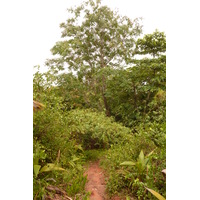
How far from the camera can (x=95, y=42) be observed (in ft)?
23.7

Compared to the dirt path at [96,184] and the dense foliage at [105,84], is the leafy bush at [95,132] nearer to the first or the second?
the dense foliage at [105,84]

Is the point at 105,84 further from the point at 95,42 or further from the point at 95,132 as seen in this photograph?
the point at 95,132

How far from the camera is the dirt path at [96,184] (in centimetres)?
262

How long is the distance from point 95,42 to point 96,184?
566cm

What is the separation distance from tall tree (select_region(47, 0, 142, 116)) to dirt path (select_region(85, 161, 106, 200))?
3.69 metres

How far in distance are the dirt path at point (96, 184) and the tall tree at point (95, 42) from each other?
3691mm

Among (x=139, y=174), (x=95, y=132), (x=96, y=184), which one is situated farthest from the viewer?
(x=95, y=132)

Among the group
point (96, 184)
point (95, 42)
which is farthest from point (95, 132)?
point (95, 42)

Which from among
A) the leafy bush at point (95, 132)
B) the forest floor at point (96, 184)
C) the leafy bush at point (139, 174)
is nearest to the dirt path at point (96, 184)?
the forest floor at point (96, 184)

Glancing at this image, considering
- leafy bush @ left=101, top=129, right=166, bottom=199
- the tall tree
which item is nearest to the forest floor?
leafy bush @ left=101, top=129, right=166, bottom=199

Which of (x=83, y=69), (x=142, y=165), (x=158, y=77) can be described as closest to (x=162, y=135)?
(x=142, y=165)
